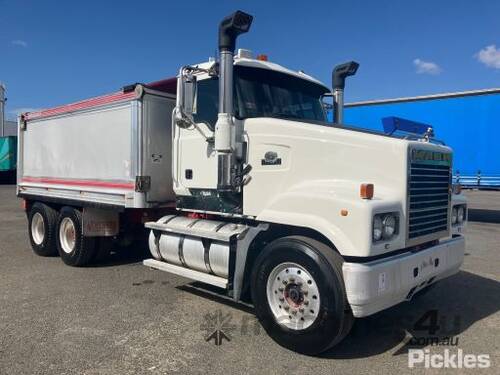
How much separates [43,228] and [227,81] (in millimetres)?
5569

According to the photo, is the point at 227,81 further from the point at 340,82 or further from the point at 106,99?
the point at 106,99

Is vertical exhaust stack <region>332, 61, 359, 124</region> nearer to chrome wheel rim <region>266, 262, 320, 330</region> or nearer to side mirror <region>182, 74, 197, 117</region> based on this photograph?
side mirror <region>182, 74, 197, 117</region>

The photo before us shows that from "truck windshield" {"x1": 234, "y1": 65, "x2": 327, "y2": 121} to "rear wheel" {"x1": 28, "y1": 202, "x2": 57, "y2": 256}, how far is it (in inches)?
196

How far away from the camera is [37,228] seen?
902 centimetres

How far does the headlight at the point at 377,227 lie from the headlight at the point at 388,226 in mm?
65

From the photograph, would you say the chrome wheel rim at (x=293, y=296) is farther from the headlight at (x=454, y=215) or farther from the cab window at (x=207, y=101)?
the headlight at (x=454, y=215)

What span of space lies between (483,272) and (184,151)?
5364 mm

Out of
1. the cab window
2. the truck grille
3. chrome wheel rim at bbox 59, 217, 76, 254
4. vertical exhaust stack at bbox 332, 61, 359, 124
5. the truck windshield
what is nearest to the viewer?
the truck grille

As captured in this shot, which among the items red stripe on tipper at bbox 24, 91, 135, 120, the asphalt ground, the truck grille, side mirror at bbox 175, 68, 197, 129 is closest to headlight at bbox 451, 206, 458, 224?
the truck grille

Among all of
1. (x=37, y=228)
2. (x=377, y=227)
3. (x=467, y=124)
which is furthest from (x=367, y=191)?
(x=467, y=124)

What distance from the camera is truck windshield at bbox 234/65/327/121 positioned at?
546 cm

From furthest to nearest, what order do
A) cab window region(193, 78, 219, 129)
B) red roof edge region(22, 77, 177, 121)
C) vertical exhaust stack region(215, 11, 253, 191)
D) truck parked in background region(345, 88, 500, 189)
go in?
truck parked in background region(345, 88, 500, 189)
red roof edge region(22, 77, 177, 121)
cab window region(193, 78, 219, 129)
vertical exhaust stack region(215, 11, 253, 191)

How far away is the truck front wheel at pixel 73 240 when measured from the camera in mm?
7613

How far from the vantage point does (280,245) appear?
14.8ft
